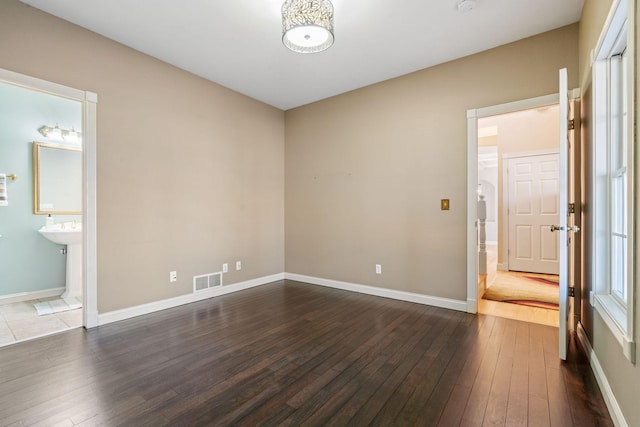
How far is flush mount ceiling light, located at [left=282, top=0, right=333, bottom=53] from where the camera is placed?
7.38ft

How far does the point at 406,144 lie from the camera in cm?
378

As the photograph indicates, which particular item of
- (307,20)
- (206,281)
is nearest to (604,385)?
(307,20)

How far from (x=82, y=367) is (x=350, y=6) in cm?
348

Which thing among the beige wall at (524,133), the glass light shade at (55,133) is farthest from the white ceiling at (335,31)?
the beige wall at (524,133)

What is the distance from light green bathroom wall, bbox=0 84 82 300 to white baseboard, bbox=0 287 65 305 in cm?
4

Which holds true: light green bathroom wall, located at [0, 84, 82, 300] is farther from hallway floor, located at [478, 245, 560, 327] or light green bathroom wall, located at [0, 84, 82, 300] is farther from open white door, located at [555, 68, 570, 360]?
hallway floor, located at [478, 245, 560, 327]

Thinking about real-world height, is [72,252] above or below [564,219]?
below

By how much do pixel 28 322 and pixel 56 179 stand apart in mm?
2023

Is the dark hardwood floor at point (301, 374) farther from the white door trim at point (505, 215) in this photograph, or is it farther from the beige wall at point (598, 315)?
the white door trim at point (505, 215)

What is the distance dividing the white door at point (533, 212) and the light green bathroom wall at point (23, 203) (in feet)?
22.9

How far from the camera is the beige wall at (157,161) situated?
274 cm

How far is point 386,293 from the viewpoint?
12.9ft

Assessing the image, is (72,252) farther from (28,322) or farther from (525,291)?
(525,291)

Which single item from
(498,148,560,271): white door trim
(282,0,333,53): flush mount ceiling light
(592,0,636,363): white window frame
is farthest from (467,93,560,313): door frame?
(498,148,560,271): white door trim
